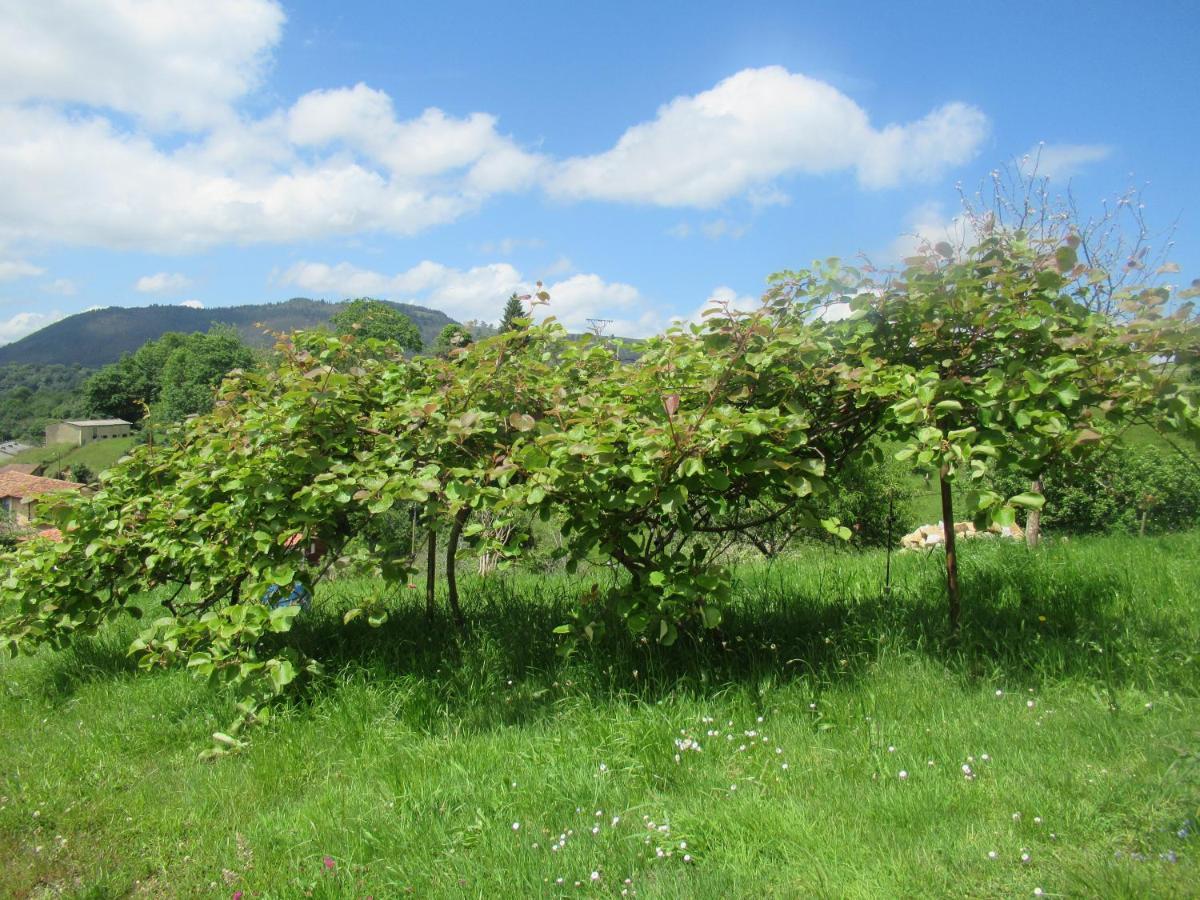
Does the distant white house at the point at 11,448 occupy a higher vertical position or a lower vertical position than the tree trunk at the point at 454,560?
higher

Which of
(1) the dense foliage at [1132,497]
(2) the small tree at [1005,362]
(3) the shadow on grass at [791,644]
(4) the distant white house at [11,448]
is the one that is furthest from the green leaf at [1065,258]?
(4) the distant white house at [11,448]

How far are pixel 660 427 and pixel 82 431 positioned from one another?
10925cm

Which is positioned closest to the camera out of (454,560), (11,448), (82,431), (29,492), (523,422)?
(523,422)

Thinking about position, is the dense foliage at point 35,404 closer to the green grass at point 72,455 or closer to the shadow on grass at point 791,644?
the green grass at point 72,455

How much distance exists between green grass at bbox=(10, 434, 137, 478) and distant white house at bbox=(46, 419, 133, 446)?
199cm

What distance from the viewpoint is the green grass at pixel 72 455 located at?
2714 inches

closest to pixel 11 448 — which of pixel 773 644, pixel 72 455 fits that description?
pixel 72 455

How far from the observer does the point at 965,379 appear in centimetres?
342

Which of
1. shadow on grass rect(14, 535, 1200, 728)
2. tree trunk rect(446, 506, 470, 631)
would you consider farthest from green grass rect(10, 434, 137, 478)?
tree trunk rect(446, 506, 470, 631)

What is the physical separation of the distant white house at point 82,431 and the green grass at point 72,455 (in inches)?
78.2

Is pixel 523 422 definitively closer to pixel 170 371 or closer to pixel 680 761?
pixel 680 761

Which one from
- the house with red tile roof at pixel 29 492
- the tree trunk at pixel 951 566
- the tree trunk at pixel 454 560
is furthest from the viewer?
the house with red tile roof at pixel 29 492

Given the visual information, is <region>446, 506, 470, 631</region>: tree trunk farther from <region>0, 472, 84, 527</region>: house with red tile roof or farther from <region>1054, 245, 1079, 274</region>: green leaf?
<region>1054, 245, 1079, 274</region>: green leaf

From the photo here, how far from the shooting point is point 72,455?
254 ft
